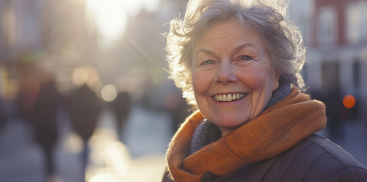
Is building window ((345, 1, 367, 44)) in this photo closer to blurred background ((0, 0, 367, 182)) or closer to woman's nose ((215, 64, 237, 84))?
blurred background ((0, 0, 367, 182))

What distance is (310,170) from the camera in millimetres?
1368

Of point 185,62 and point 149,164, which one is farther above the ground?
point 185,62

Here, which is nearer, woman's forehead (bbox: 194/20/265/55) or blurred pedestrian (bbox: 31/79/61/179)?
woman's forehead (bbox: 194/20/265/55)

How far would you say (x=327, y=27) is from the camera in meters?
24.4

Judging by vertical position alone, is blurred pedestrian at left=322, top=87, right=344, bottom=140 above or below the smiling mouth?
below

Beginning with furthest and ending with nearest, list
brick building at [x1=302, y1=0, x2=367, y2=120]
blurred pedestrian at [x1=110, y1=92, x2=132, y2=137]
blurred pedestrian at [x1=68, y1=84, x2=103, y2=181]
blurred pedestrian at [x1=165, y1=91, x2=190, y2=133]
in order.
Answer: brick building at [x1=302, y1=0, x2=367, y2=120] → blurred pedestrian at [x1=165, y1=91, x2=190, y2=133] → blurred pedestrian at [x1=110, y1=92, x2=132, y2=137] → blurred pedestrian at [x1=68, y1=84, x2=103, y2=181]

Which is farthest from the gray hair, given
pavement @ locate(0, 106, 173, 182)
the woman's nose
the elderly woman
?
pavement @ locate(0, 106, 173, 182)

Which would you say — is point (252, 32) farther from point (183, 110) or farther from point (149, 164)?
point (183, 110)

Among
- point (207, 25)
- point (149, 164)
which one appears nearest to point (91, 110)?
point (149, 164)

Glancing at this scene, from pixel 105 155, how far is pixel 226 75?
6.80 metres

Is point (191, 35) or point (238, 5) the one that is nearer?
point (238, 5)

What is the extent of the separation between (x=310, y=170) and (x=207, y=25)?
0.98m

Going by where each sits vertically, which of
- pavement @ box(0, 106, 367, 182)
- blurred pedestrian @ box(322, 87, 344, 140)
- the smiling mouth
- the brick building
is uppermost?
the brick building

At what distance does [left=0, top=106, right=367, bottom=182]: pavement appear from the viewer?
6.38 m
